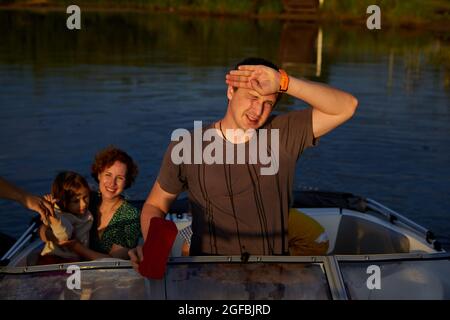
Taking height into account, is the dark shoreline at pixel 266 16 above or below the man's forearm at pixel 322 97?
above

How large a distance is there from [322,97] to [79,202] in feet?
5.97

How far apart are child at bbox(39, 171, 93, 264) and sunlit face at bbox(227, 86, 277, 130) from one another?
135 cm

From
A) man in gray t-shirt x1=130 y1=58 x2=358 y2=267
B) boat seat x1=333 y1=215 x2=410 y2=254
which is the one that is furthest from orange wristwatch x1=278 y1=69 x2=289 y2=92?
boat seat x1=333 y1=215 x2=410 y2=254

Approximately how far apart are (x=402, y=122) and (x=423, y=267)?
1045 centimetres

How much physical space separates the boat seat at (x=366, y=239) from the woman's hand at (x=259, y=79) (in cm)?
214

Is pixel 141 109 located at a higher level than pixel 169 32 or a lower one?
lower

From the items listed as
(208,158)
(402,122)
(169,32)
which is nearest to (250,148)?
(208,158)

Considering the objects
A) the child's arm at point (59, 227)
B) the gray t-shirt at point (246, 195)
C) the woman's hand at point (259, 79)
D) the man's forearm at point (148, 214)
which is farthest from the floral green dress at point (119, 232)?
the woman's hand at point (259, 79)

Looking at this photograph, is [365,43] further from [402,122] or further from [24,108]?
[24,108]

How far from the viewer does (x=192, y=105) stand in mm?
14414

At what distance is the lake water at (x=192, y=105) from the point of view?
948 cm

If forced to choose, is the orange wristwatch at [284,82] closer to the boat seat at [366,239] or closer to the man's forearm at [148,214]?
the man's forearm at [148,214]

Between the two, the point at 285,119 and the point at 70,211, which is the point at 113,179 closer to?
the point at 70,211

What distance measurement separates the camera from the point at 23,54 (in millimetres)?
22891
